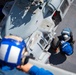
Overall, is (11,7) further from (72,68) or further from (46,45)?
(72,68)

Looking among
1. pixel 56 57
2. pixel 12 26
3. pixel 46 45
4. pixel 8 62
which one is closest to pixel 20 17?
pixel 12 26

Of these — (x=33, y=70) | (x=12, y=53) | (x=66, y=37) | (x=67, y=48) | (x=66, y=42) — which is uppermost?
(x=12, y=53)

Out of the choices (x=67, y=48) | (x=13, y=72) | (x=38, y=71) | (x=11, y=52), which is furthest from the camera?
(x=67, y=48)

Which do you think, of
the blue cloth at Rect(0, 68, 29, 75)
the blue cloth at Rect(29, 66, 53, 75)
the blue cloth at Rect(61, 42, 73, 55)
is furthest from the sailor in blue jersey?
the blue cloth at Rect(61, 42, 73, 55)

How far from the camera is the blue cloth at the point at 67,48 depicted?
7.05m

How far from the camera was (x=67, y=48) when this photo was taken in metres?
7.09

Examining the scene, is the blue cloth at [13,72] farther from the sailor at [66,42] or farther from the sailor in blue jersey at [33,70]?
the sailor at [66,42]

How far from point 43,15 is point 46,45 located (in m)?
0.79

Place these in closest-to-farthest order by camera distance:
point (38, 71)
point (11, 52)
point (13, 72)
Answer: point (13, 72) → point (38, 71) → point (11, 52)

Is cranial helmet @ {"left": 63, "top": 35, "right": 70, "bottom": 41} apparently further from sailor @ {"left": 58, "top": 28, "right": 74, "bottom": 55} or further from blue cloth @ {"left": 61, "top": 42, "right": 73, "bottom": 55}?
blue cloth @ {"left": 61, "top": 42, "right": 73, "bottom": 55}

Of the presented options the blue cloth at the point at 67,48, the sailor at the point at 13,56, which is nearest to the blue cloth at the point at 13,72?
the sailor at the point at 13,56

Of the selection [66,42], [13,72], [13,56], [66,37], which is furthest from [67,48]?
[13,72]

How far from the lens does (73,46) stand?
7473 millimetres

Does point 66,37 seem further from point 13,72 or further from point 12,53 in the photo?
point 13,72
